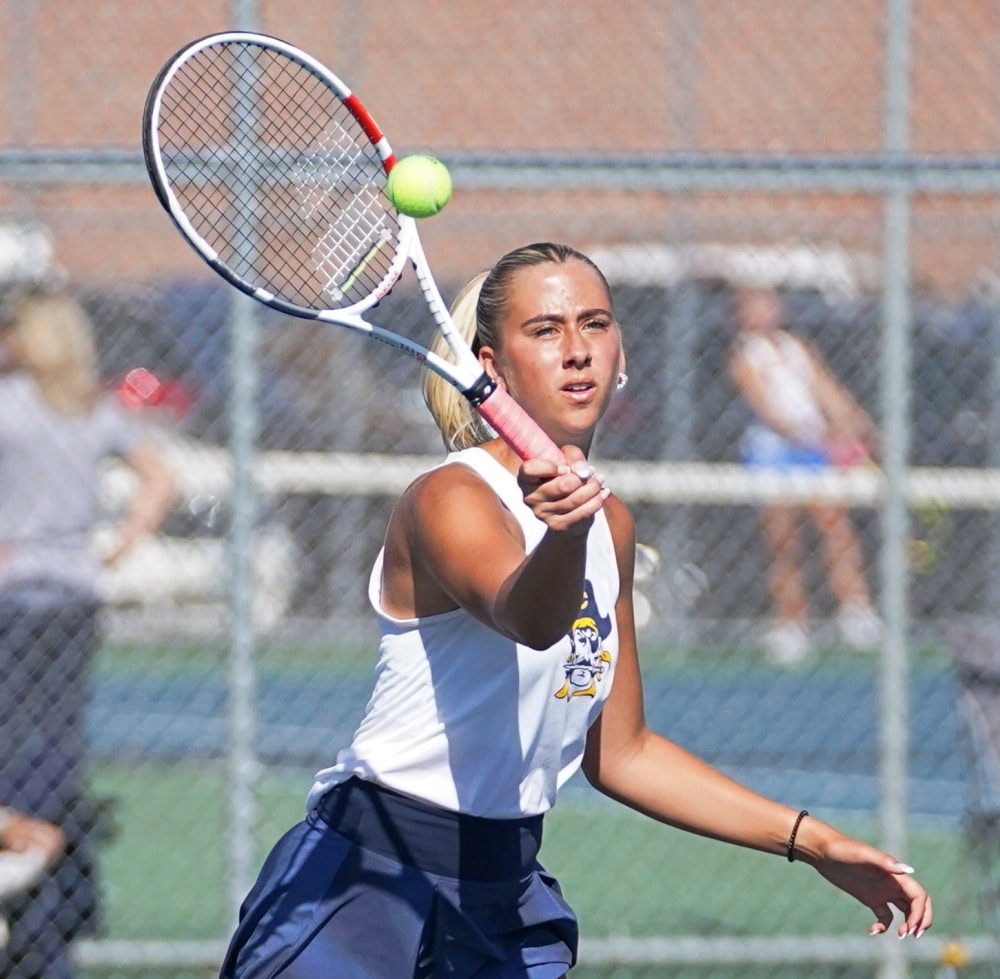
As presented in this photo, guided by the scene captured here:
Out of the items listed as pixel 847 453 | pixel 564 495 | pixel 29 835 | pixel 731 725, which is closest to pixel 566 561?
pixel 564 495

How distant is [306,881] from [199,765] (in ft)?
14.3

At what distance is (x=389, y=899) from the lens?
2.63 meters

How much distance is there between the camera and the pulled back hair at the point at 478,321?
103 inches

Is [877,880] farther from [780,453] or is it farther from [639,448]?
[639,448]

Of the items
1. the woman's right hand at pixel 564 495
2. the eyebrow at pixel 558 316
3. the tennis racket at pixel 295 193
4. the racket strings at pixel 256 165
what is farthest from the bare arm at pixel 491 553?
the racket strings at pixel 256 165

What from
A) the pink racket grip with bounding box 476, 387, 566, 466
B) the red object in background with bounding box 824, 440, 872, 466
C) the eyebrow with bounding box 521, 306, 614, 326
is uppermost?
the eyebrow with bounding box 521, 306, 614, 326

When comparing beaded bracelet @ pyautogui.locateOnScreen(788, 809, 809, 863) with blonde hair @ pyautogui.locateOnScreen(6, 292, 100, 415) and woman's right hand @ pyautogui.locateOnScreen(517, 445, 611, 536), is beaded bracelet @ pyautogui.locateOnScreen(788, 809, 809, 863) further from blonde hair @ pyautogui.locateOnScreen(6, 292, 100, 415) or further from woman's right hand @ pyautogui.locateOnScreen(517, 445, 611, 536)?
blonde hair @ pyautogui.locateOnScreen(6, 292, 100, 415)

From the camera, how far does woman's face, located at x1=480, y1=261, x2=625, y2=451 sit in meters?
2.51

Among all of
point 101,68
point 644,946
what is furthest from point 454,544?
point 101,68

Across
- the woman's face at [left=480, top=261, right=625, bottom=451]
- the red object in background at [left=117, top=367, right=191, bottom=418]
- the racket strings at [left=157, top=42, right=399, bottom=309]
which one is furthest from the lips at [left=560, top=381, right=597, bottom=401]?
the red object in background at [left=117, top=367, right=191, bottom=418]

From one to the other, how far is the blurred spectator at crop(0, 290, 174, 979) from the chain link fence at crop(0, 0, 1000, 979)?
0.8 inches

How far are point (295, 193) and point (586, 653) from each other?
2.28 metres

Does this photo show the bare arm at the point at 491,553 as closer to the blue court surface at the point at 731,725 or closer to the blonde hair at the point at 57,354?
the blonde hair at the point at 57,354

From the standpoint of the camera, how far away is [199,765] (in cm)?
689
